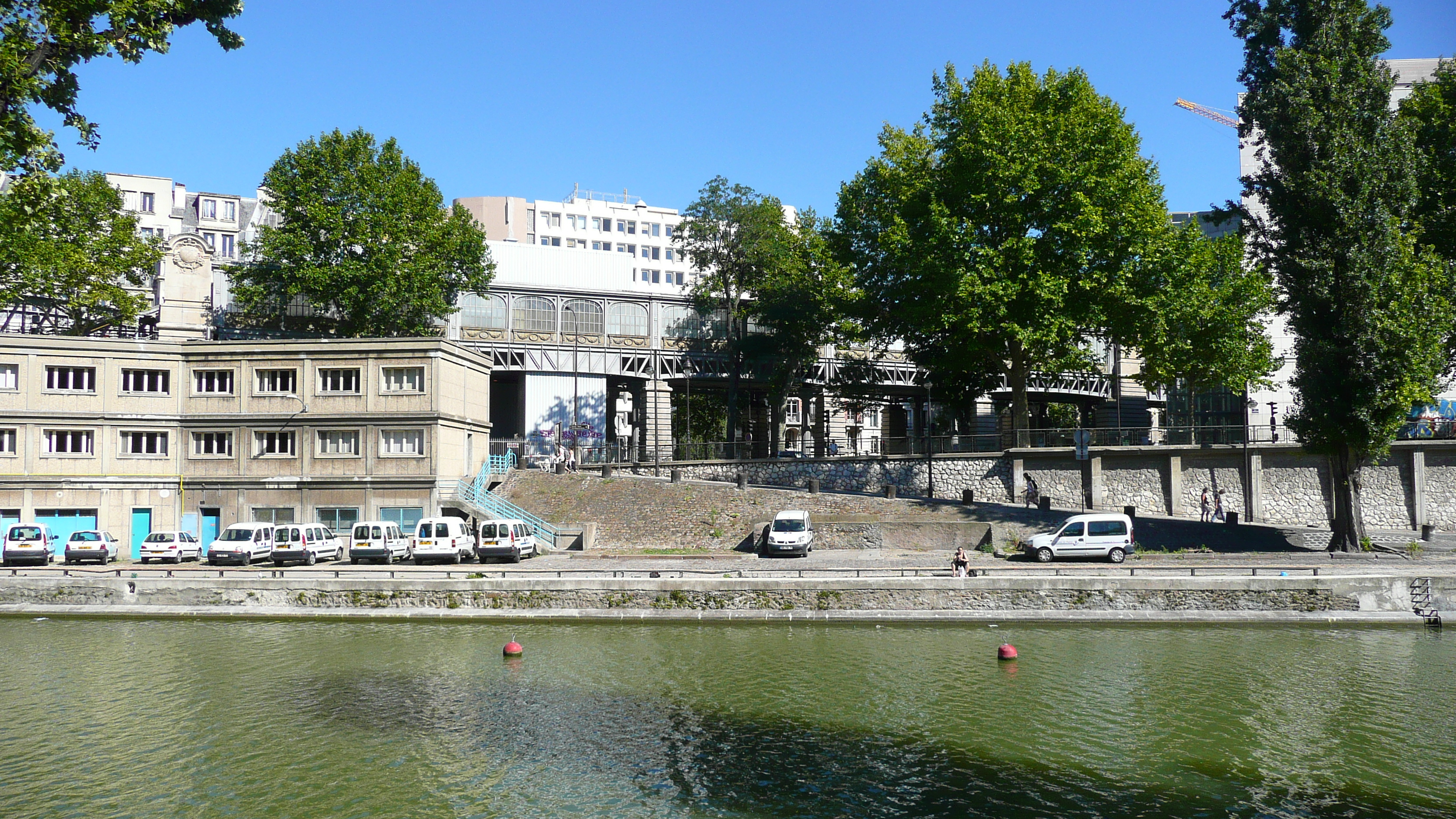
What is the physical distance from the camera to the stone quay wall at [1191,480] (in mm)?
44719

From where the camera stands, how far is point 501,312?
62875 millimetres

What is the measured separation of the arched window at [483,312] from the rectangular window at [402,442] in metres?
17.5

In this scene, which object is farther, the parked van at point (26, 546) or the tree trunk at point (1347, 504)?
the parked van at point (26, 546)

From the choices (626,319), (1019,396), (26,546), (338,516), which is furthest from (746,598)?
(626,319)

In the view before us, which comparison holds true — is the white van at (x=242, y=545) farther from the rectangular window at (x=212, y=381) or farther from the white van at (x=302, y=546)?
the rectangular window at (x=212, y=381)

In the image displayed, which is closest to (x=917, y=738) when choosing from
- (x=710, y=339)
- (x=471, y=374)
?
(x=471, y=374)

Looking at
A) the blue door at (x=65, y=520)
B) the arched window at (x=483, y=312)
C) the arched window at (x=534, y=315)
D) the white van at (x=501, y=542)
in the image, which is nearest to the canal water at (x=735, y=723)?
Result: the white van at (x=501, y=542)

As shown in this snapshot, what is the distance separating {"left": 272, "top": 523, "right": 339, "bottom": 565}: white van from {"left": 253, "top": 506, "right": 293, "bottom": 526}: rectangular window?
7427 millimetres

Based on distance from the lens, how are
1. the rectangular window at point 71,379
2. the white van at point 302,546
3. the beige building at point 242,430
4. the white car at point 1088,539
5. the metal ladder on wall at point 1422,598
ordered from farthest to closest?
the beige building at point 242,430, the rectangular window at point 71,379, the white van at point 302,546, the white car at point 1088,539, the metal ladder on wall at point 1422,598

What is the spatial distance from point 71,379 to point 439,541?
21.2 metres

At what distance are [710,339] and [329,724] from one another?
48.6 metres

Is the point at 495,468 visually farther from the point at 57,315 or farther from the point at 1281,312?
the point at 1281,312

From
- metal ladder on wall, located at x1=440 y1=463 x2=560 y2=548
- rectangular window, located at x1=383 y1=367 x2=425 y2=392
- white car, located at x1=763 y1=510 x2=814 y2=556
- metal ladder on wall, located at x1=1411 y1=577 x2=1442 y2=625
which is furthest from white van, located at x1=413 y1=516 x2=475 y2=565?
metal ladder on wall, located at x1=1411 y1=577 x2=1442 y2=625

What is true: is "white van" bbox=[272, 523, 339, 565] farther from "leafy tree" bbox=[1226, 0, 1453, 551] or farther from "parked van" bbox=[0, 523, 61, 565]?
"leafy tree" bbox=[1226, 0, 1453, 551]
